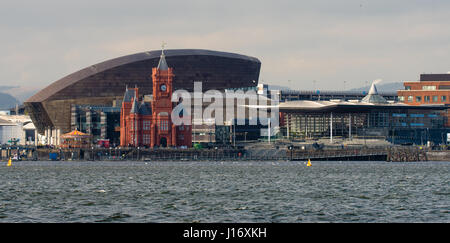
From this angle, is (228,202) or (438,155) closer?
(228,202)

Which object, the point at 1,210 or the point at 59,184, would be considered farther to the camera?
the point at 59,184

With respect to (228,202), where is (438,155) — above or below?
above

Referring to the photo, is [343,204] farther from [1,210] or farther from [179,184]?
[179,184]

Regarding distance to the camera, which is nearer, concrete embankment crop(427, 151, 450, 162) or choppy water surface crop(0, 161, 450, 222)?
choppy water surface crop(0, 161, 450, 222)

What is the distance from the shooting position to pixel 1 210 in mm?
60188

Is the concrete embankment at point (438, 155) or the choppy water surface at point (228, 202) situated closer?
the choppy water surface at point (228, 202)

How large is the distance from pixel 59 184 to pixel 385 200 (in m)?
43.3

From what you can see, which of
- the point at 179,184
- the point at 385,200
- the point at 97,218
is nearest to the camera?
the point at 97,218
